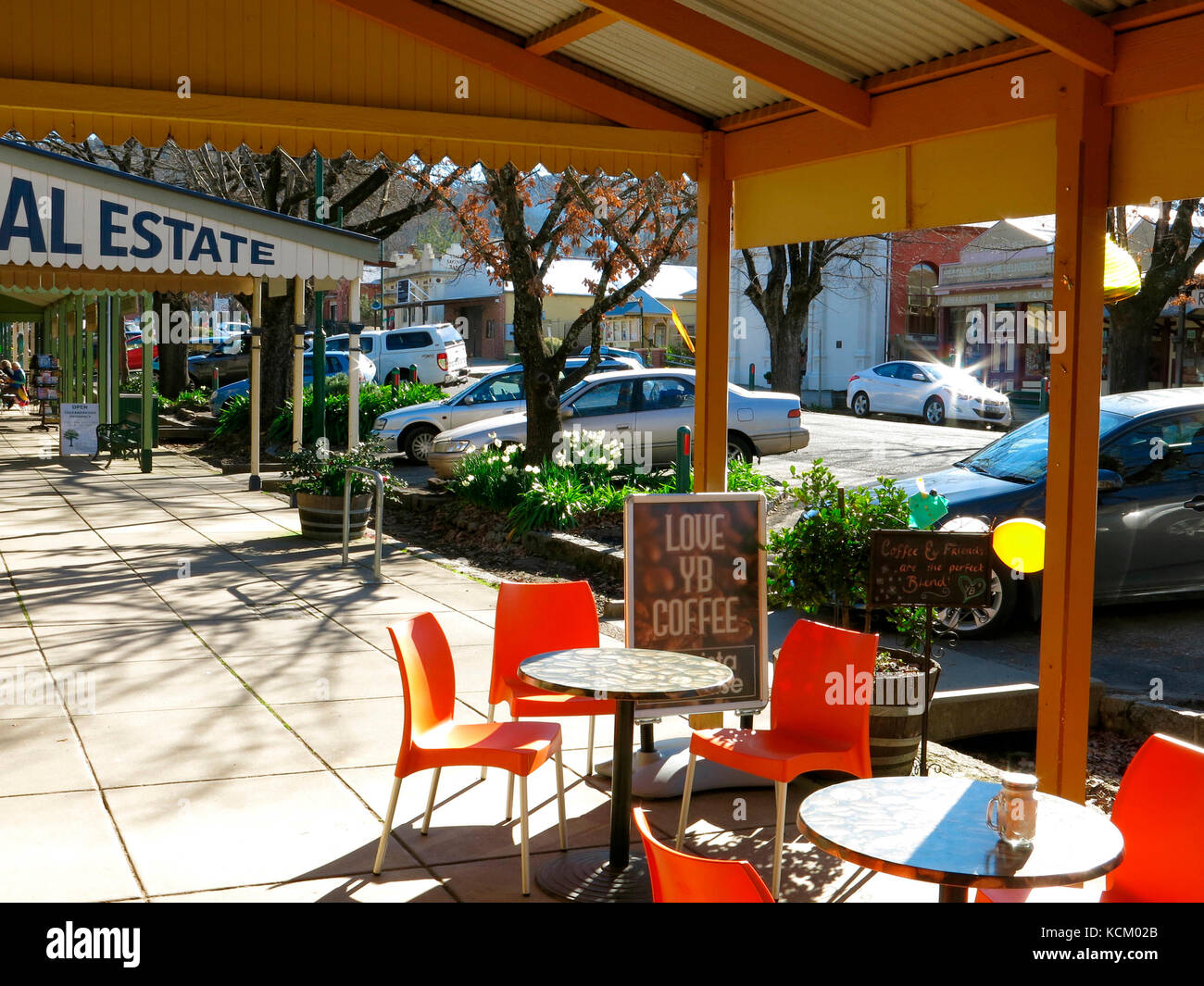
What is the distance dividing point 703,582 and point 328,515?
698 centimetres

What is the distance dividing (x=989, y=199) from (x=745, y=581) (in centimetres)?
199

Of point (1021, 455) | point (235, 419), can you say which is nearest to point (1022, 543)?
point (1021, 455)

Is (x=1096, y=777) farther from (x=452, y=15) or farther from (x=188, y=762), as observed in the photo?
(x=452, y=15)

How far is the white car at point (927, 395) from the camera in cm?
2689

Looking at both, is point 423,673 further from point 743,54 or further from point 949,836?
point 743,54

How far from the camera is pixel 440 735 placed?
4578 millimetres

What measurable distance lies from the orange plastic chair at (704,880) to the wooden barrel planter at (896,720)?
2.78m

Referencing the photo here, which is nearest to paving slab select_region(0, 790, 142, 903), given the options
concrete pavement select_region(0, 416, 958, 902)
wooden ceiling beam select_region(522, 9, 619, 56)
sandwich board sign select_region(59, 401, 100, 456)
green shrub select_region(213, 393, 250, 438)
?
concrete pavement select_region(0, 416, 958, 902)

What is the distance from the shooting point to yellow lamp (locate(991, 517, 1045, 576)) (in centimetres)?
478

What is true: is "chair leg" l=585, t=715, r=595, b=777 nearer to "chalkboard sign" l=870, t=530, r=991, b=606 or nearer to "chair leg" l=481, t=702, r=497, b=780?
"chair leg" l=481, t=702, r=497, b=780

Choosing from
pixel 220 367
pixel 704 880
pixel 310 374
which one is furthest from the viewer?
pixel 220 367

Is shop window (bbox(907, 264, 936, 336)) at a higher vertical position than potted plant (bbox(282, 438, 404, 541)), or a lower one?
higher

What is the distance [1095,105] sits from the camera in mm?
4316

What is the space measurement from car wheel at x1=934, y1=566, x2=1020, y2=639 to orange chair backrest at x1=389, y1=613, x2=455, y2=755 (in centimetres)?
453
